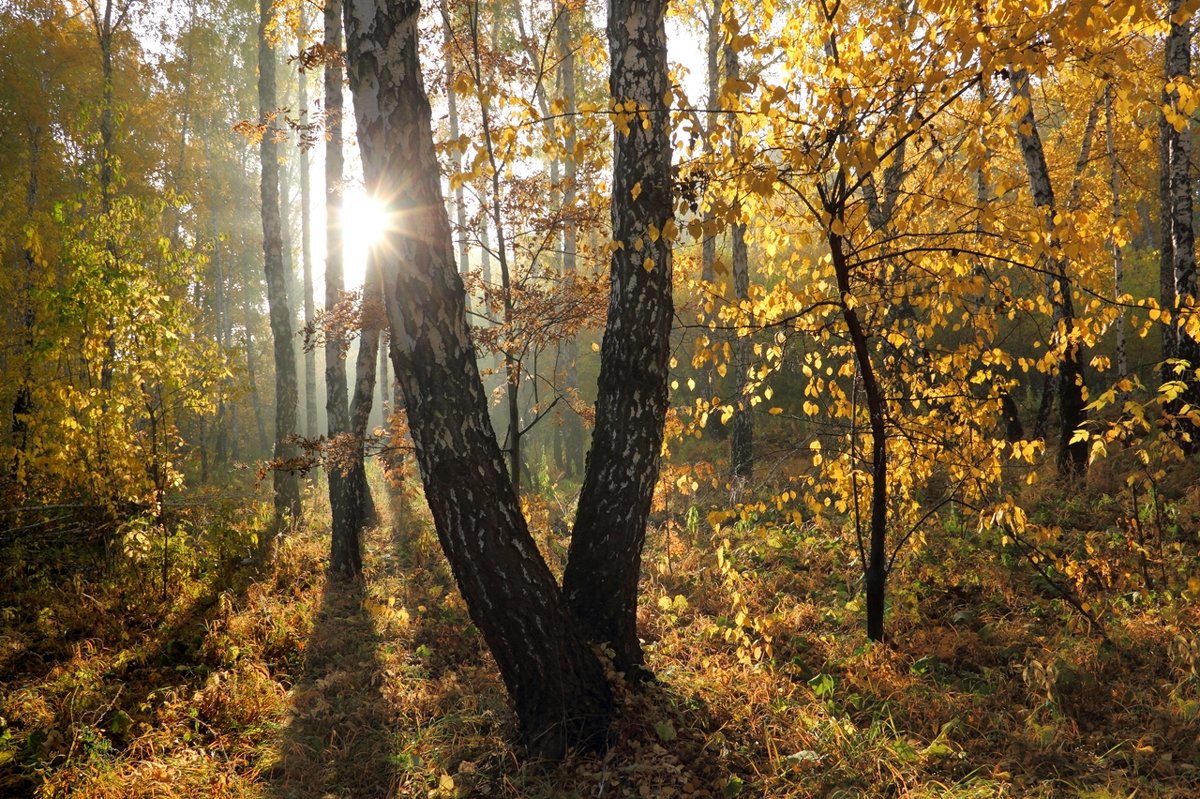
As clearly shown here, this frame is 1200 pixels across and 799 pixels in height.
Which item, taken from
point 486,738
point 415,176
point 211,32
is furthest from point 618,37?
point 211,32

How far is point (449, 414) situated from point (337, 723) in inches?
91.2

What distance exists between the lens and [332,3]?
7.77 meters

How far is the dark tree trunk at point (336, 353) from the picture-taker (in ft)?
23.4

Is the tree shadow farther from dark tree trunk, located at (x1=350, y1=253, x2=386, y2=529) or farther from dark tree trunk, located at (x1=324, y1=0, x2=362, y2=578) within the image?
A: dark tree trunk, located at (x1=350, y1=253, x2=386, y2=529)

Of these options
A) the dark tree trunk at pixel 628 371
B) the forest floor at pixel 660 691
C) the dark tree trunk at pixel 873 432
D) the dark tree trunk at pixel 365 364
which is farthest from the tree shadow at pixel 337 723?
the dark tree trunk at pixel 873 432

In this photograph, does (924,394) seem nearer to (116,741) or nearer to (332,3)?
(116,741)

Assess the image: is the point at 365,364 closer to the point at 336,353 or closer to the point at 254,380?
the point at 336,353

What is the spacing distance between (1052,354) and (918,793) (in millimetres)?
2359

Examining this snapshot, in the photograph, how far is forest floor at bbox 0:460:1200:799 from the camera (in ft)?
10.4

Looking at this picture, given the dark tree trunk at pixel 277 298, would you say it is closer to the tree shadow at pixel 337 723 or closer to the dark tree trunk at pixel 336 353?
the dark tree trunk at pixel 336 353

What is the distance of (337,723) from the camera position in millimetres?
4070

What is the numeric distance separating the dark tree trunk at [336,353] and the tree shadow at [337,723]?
4.64 ft

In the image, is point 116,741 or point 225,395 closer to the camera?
point 116,741

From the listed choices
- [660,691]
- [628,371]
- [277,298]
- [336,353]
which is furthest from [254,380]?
[660,691]
